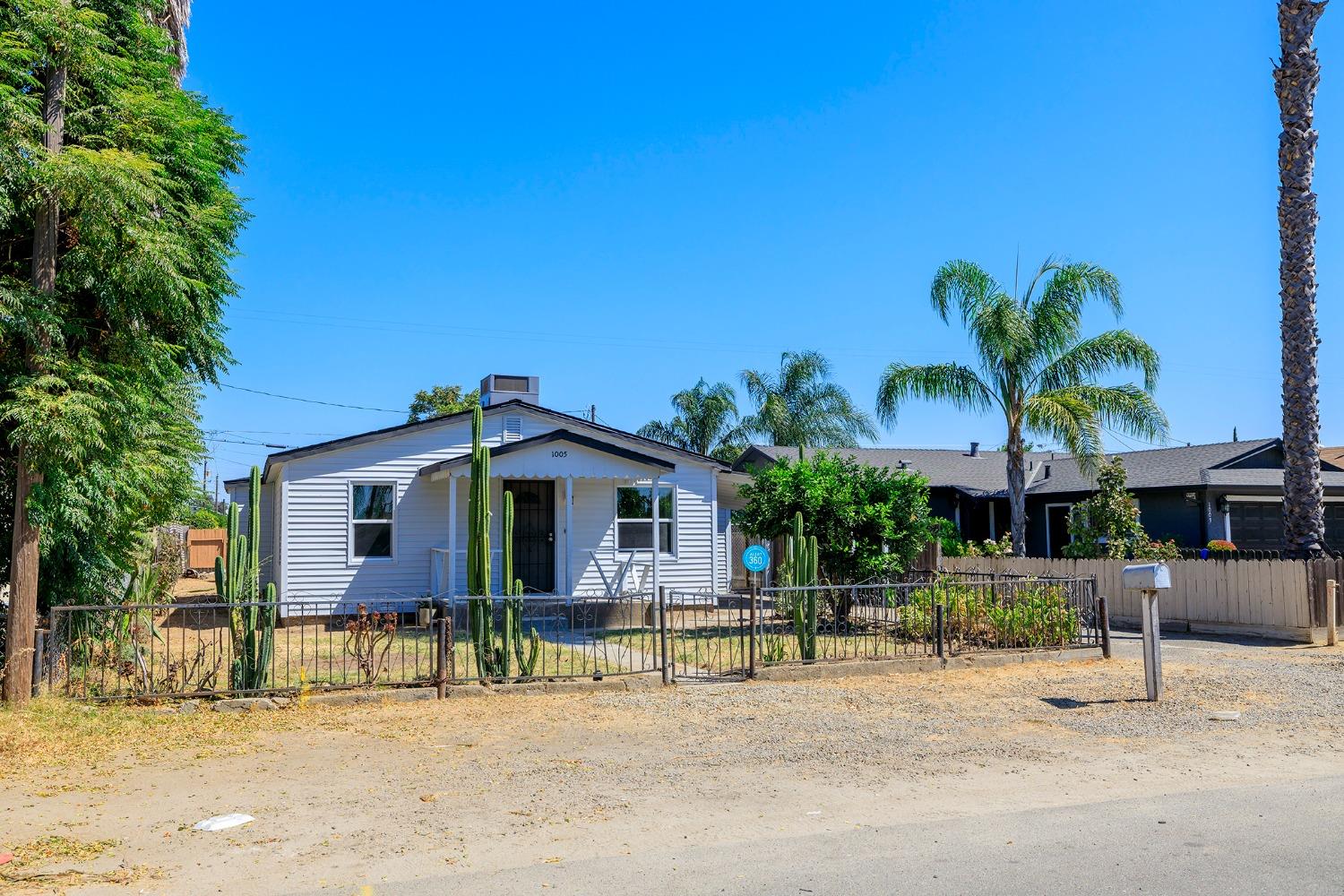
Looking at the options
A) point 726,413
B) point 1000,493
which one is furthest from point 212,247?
point 726,413

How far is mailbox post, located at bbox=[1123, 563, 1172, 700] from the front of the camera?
10.2 meters

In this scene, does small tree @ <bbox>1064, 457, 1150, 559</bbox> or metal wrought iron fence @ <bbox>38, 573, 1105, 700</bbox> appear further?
small tree @ <bbox>1064, 457, 1150, 559</bbox>

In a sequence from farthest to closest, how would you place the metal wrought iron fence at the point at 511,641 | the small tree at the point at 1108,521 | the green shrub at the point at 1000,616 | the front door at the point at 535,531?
the small tree at the point at 1108,521, the front door at the point at 535,531, the green shrub at the point at 1000,616, the metal wrought iron fence at the point at 511,641

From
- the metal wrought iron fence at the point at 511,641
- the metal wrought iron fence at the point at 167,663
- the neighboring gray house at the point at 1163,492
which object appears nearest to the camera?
the metal wrought iron fence at the point at 167,663

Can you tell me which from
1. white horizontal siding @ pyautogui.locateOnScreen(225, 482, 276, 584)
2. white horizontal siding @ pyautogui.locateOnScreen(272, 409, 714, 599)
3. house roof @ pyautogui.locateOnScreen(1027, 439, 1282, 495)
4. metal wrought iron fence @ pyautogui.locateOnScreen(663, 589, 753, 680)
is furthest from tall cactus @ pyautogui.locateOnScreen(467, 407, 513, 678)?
house roof @ pyautogui.locateOnScreen(1027, 439, 1282, 495)

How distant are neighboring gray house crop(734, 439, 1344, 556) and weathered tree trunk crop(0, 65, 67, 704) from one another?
1940 cm

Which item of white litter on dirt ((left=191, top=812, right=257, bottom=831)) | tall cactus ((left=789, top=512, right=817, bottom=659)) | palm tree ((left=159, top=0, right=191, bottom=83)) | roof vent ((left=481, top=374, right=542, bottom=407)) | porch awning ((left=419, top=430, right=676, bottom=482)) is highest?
palm tree ((left=159, top=0, right=191, bottom=83))

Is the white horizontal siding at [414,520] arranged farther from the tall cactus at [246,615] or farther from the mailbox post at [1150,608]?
the mailbox post at [1150,608]

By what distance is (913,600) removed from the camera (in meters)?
14.0

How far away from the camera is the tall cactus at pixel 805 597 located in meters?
12.1

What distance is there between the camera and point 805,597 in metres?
12.3

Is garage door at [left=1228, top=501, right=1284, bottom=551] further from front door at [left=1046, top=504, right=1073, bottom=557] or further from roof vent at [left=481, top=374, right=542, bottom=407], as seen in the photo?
roof vent at [left=481, top=374, right=542, bottom=407]

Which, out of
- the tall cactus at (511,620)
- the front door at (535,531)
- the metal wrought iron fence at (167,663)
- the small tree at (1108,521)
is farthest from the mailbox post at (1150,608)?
the front door at (535,531)

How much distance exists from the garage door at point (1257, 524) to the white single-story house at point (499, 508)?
12617mm
